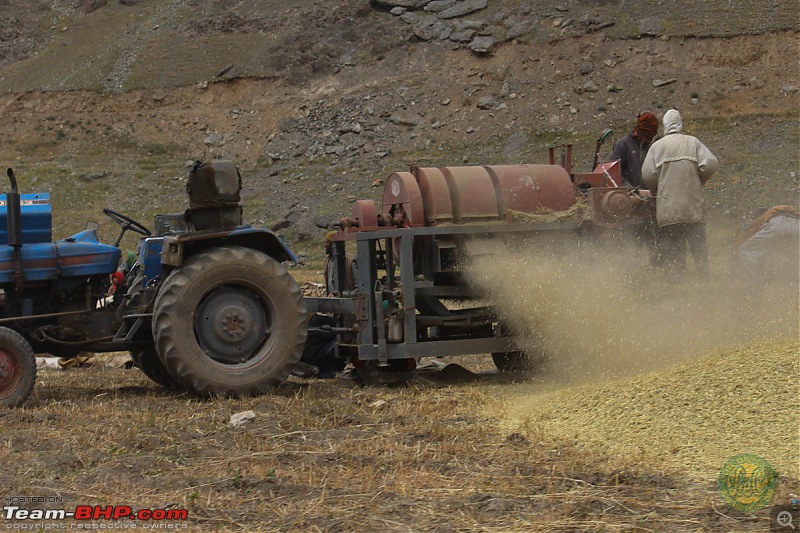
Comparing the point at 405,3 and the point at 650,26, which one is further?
the point at 405,3

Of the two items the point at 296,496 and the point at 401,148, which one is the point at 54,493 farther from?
the point at 401,148

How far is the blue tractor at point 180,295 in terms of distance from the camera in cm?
742

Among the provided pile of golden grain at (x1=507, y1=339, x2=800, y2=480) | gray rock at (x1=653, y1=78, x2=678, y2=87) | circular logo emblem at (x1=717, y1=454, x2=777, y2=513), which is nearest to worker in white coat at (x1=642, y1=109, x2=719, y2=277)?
pile of golden grain at (x1=507, y1=339, x2=800, y2=480)

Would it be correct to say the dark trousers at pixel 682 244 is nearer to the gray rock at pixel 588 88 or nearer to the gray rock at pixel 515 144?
the gray rock at pixel 515 144

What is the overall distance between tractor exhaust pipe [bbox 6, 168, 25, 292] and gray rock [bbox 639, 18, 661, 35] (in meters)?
32.2

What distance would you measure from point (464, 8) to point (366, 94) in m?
6.68

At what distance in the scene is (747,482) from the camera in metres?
4.68

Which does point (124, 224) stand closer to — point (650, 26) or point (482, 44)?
point (482, 44)

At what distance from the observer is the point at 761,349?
6.86m

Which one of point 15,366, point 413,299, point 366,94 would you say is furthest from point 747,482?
point 366,94

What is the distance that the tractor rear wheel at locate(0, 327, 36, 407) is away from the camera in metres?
7.09

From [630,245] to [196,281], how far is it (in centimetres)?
368

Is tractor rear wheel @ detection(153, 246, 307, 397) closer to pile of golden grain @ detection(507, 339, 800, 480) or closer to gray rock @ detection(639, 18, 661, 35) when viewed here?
pile of golden grain @ detection(507, 339, 800, 480)

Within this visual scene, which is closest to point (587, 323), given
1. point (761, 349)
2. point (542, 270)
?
point (542, 270)
